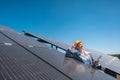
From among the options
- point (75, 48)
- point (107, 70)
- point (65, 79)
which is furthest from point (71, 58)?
point (65, 79)

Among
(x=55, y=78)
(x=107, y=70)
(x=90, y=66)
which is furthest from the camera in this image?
(x=107, y=70)

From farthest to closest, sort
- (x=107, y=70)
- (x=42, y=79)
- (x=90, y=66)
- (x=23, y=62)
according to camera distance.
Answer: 1. (x=107, y=70)
2. (x=90, y=66)
3. (x=23, y=62)
4. (x=42, y=79)

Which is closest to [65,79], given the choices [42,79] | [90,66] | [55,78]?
[55,78]

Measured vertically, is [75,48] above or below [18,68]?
above

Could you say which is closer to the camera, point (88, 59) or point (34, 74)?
point (34, 74)

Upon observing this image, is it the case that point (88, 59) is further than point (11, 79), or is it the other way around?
point (88, 59)

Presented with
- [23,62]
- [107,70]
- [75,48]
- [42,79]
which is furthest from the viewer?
[107,70]

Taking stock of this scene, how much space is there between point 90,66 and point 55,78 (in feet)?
11.2

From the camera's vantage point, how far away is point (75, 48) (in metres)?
7.55

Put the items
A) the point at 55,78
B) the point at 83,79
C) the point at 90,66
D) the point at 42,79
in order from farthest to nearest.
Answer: the point at 90,66, the point at 83,79, the point at 55,78, the point at 42,79

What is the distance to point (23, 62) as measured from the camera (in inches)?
165

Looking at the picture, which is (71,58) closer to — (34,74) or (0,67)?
(34,74)

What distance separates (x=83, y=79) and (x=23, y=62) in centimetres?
154

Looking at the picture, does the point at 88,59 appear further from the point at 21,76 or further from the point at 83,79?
the point at 21,76
